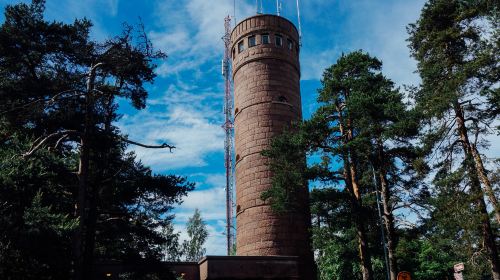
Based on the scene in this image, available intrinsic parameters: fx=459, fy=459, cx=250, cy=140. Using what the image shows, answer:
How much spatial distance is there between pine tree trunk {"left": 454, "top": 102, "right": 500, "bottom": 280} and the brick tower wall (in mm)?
9109

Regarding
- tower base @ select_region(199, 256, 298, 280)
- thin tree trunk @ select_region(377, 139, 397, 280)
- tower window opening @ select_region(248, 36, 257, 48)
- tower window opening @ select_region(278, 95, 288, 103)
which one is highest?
tower window opening @ select_region(248, 36, 257, 48)

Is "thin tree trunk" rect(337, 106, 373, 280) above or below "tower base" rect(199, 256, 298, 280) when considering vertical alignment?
above

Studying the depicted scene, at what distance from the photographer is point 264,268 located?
22.0 m

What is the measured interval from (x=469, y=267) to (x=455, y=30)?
904cm

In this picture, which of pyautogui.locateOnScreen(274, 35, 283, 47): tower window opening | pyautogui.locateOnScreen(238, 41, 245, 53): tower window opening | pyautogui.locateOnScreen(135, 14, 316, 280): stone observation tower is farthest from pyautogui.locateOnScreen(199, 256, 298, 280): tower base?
pyautogui.locateOnScreen(238, 41, 245, 53): tower window opening

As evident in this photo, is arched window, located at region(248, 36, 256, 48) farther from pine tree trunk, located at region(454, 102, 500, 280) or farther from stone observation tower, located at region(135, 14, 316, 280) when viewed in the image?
pine tree trunk, located at region(454, 102, 500, 280)

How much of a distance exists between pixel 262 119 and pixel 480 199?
13229 millimetres

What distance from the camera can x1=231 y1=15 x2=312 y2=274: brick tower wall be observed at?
24.5m

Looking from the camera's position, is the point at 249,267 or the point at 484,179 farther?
the point at 249,267

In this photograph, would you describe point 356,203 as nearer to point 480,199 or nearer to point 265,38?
point 480,199

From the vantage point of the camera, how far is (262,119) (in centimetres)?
2648

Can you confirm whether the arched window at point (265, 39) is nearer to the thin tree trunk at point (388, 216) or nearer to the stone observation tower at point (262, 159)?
the stone observation tower at point (262, 159)

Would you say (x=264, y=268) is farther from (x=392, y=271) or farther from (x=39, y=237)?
(x=39, y=237)

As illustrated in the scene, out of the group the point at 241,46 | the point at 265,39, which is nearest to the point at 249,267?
the point at 265,39
